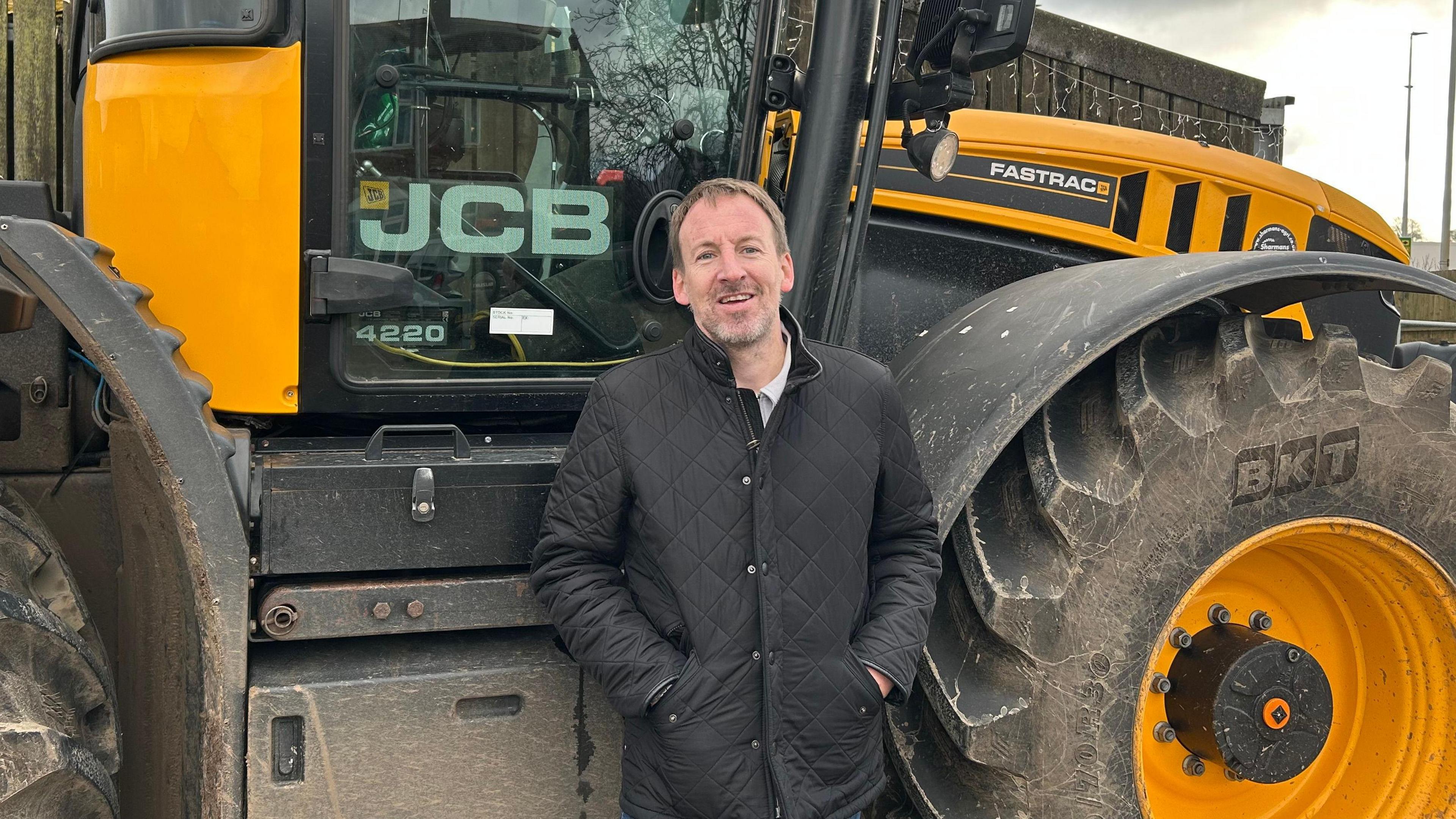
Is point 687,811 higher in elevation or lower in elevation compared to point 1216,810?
higher

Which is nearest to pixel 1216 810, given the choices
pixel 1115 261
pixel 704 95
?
pixel 1115 261

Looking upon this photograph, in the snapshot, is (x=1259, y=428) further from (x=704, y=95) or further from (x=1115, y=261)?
(x=704, y=95)

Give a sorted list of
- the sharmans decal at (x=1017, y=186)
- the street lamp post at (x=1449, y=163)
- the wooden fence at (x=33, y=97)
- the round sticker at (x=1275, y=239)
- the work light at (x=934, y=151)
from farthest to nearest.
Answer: the street lamp post at (x=1449, y=163)
the wooden fence at (x=33, y=97)
the round sticker at (x=1275, y=239)
the sharmans decal at (x=1017, y=186)
the work light at (x=934, y=151)

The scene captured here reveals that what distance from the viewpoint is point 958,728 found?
2.06 metres

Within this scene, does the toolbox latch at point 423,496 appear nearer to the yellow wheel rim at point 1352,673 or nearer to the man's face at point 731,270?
the man's face at point 731,270

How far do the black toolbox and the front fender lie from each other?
729 mm

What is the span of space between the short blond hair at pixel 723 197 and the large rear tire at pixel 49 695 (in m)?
1.20

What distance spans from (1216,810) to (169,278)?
2390 mm

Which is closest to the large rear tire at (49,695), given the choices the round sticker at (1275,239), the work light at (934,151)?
the work light at (934,151)

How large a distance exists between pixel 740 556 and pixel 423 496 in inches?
22.3

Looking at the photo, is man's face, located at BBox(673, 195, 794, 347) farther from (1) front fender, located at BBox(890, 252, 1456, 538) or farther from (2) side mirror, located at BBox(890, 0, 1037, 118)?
(2) side mirror, located at BBox(890, 0, 1037, 118)

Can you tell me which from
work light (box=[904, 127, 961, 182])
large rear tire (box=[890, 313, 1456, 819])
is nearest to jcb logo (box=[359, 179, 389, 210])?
work light (box=[904, 127, 961, 182])

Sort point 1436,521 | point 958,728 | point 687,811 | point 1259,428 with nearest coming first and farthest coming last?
point 687,811 → point 958,728 → point 1259,428 → point 1436,521

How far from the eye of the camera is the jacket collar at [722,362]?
198 cm
